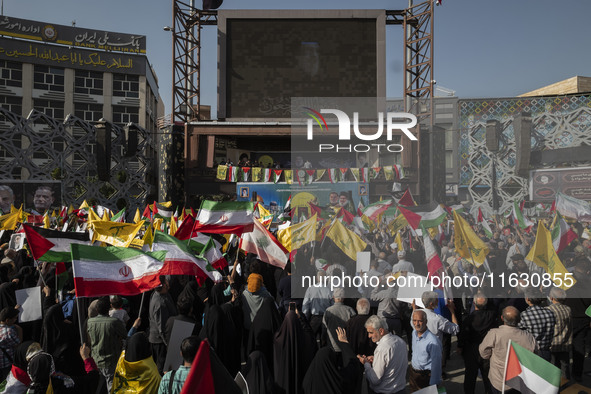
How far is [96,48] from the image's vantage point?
50781 mm

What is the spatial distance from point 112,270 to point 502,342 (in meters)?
4.45

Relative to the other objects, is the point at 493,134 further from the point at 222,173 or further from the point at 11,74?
→ the point at 11,74

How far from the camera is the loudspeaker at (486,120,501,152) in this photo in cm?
3064

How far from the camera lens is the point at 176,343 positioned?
584 centimetres

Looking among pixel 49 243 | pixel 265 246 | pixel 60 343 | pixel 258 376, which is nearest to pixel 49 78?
pixel 265 246

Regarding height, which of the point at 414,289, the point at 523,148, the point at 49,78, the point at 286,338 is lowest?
the point at 286,338

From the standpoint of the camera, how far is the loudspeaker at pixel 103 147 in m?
27.4

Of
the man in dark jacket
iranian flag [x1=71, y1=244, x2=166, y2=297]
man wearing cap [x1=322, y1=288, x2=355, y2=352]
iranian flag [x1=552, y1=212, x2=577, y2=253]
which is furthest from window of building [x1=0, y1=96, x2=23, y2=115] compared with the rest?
the man in dark jacket

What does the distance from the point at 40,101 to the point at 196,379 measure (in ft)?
167

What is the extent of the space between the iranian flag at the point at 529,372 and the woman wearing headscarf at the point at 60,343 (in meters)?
4.67

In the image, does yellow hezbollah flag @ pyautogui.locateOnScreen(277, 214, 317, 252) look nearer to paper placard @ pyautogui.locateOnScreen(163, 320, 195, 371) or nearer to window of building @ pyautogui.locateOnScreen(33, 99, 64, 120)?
paper placard @ pyautogui.locateOnScreen(163, 320, 195, 371)

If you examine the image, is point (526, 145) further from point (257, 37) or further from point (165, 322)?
point (165, 322)

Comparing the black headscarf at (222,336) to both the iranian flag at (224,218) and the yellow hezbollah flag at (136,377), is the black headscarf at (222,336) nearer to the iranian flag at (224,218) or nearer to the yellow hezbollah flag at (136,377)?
the yellow hezbollah flag at (136,377)

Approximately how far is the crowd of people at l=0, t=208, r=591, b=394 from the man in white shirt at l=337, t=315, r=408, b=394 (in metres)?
0.01
